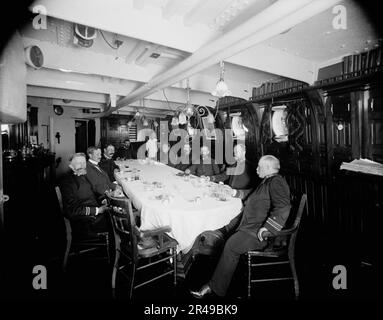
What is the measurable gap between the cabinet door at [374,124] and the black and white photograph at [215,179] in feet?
0.05

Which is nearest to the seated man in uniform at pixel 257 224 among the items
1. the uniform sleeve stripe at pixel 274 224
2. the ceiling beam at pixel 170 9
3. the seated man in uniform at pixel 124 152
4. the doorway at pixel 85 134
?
the uniform sleeve stripe at pixel 274 224

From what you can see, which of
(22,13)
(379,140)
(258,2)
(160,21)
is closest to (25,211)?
(22,13)

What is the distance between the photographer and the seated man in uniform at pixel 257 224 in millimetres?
2756

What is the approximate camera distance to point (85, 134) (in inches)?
551

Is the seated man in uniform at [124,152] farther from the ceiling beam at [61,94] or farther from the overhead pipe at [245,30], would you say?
the overhead pipe at [245,30]

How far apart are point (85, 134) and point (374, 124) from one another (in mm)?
13938

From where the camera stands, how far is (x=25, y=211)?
5297 millimetres

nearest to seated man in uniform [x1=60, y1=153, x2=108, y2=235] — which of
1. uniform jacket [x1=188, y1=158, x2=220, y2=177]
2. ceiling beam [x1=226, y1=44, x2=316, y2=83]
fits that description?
ceiling beam [x1=226, y1=44, x2=316, y2=83]


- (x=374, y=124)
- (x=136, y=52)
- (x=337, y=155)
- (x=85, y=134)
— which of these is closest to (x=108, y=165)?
(x=136, y=52)

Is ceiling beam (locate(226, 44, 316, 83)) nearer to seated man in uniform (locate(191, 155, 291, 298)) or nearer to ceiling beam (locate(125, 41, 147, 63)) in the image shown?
ceiling beam (locate(125, 41, 147, 63))

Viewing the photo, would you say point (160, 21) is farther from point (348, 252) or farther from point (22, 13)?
point (348, 252)

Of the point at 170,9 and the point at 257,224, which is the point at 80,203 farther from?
the point at 170,9

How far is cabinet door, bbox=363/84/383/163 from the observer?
11.5 feet
